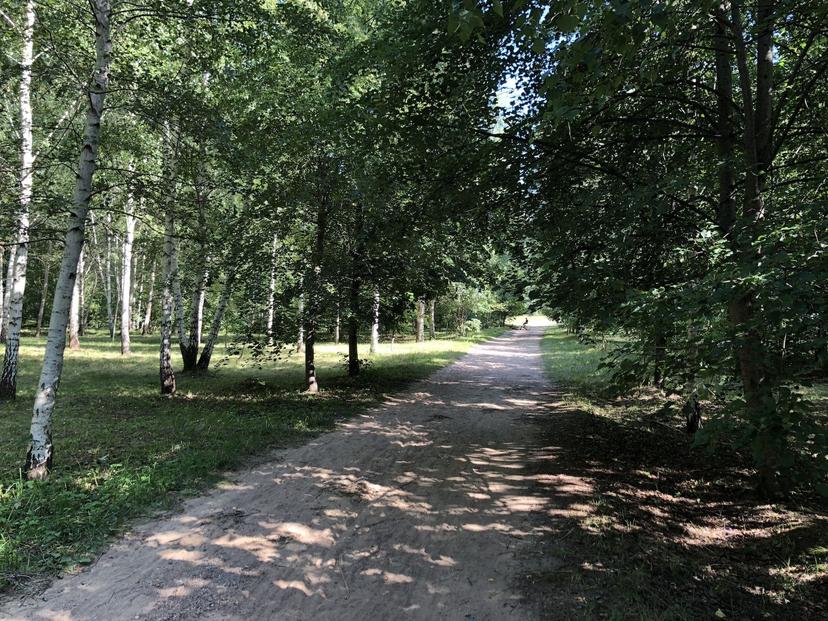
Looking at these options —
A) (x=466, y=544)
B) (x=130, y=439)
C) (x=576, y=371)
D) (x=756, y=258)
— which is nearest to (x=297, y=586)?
(x=466, y=544)

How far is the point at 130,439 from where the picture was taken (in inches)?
285

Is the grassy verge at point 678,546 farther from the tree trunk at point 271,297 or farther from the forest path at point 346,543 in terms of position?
the tree trunk at point 271,297

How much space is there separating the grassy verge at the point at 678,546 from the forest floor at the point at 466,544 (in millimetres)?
18

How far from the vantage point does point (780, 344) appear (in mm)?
3971

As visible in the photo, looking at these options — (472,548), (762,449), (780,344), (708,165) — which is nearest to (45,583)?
(472,548)

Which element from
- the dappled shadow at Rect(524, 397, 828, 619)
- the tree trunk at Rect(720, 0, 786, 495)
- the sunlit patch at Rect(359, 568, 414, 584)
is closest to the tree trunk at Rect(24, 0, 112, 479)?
the sunlit patch at Rect(359, 568, 414, 584)

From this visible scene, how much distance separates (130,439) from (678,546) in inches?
296

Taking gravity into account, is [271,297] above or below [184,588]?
above

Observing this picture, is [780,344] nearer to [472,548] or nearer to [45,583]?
[472,548]

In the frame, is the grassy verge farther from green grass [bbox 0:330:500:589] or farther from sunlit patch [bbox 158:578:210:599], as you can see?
green grass [bbox 0:330:500:589]

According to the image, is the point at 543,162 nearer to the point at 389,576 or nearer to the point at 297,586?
the point at 389,576

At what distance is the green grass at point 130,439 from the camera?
4199mm

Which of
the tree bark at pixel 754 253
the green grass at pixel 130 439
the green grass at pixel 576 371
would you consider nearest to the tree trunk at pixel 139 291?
the green grass at pixel 130 439

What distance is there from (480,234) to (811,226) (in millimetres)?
5120
